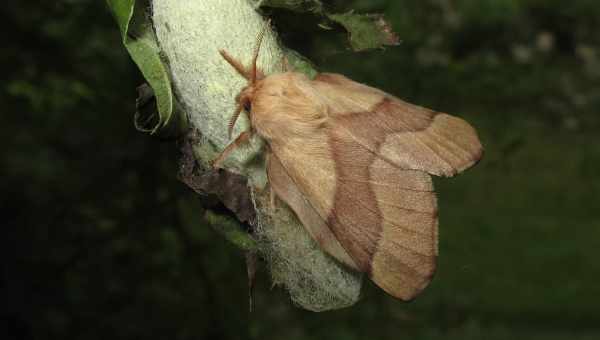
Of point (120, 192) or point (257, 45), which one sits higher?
point (257, 45)

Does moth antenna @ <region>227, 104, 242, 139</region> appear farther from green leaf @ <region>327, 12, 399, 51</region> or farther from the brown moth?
green leaf @ <region>327, 12, 399, 51</region>

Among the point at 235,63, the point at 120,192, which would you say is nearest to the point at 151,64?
the point at 235,63

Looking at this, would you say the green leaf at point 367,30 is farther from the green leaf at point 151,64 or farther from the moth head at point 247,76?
the green leaf at point 151,64

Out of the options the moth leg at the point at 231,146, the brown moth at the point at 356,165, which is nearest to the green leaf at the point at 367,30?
the brown moth at the point at 356,165

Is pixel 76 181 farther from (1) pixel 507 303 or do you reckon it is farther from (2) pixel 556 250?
(2) pixel 556 250

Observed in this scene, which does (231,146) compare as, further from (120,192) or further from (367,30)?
(120,192)
